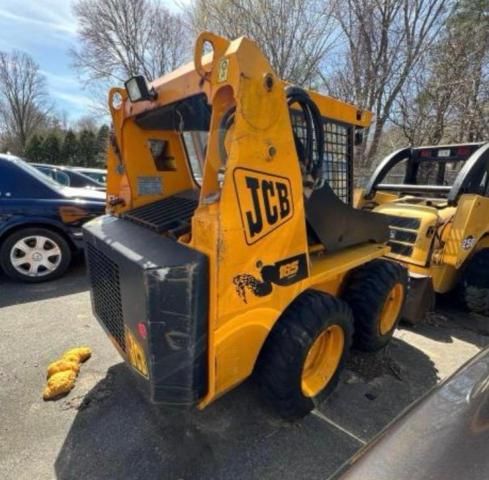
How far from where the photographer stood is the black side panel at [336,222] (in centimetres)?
223

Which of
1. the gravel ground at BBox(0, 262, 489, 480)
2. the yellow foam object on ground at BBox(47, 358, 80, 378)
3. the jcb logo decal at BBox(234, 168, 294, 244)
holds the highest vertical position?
the jcb logo decal at BBox(234, 168, 294, 244)

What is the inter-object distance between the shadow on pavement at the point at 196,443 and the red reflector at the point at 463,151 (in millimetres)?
3809

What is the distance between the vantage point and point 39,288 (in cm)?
462

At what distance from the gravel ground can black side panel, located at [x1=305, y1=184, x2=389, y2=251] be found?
1133mm

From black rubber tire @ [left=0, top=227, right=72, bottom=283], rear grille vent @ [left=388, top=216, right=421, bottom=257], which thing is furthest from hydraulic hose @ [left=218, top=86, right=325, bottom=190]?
black rubber tire @ [left=0, top=227, right=72, bottom=283]

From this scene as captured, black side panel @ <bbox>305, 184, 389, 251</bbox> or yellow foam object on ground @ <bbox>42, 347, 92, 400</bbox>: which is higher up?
black side panel @ <bbox>305, 184, 389, 251</bbox>

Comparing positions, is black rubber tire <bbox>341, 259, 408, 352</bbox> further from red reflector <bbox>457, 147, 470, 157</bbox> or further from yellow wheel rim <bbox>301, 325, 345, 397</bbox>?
red reflector <bbox>457, 147, 470, 157</bbox>

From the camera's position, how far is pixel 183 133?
284 cm

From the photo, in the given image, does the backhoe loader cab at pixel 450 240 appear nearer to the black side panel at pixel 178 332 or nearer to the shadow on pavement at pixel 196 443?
the shadow on pavement at pixel 196 443

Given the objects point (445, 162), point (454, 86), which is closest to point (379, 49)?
point (454, 86)

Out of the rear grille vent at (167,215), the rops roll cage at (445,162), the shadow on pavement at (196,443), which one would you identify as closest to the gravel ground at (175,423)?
the shadow on pavement at (196,443)

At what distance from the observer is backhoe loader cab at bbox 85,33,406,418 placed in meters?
1.63

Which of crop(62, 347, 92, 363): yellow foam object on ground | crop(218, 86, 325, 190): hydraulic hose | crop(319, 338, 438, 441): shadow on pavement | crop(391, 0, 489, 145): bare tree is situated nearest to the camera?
crop(218, 86, 325, 190): hydraulic hose

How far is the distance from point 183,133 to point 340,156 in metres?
1.27
